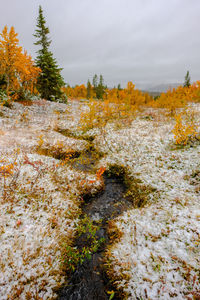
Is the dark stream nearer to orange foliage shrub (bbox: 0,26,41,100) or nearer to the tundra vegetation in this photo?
the tundra vegetation

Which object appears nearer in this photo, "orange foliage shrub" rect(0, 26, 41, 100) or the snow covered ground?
the snow covered ground

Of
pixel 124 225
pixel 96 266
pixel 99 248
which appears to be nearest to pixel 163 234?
pixel 124 225

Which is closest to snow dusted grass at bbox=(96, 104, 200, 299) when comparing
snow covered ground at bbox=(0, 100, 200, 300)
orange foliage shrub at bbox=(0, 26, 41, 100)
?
snow covered ground at bbox=(0, 100, 200, 300)

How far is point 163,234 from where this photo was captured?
489 centimetres

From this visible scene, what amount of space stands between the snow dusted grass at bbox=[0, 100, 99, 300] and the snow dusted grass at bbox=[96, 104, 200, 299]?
1.91m

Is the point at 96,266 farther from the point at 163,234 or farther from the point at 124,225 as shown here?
the point at 163,234

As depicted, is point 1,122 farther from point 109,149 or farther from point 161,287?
point 161,287

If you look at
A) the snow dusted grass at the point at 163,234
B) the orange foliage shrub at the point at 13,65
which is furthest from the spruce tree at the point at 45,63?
the snow dusted grass at the point at 163,234

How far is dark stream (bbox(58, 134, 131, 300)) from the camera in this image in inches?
151

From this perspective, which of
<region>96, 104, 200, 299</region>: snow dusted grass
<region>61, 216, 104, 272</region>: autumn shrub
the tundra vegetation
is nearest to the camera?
<region>96, 104, 200, 299</region>: snow dusted grass

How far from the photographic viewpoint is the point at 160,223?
5285mm

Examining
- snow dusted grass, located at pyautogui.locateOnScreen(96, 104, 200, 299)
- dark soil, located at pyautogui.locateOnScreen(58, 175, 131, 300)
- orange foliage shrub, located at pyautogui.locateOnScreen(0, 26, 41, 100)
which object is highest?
orange foliage shrub, located at pyautogui.locateOnScreen(0, 26, 41, 100)

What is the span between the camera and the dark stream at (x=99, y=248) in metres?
3.83

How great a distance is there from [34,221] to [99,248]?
256 centimetres
